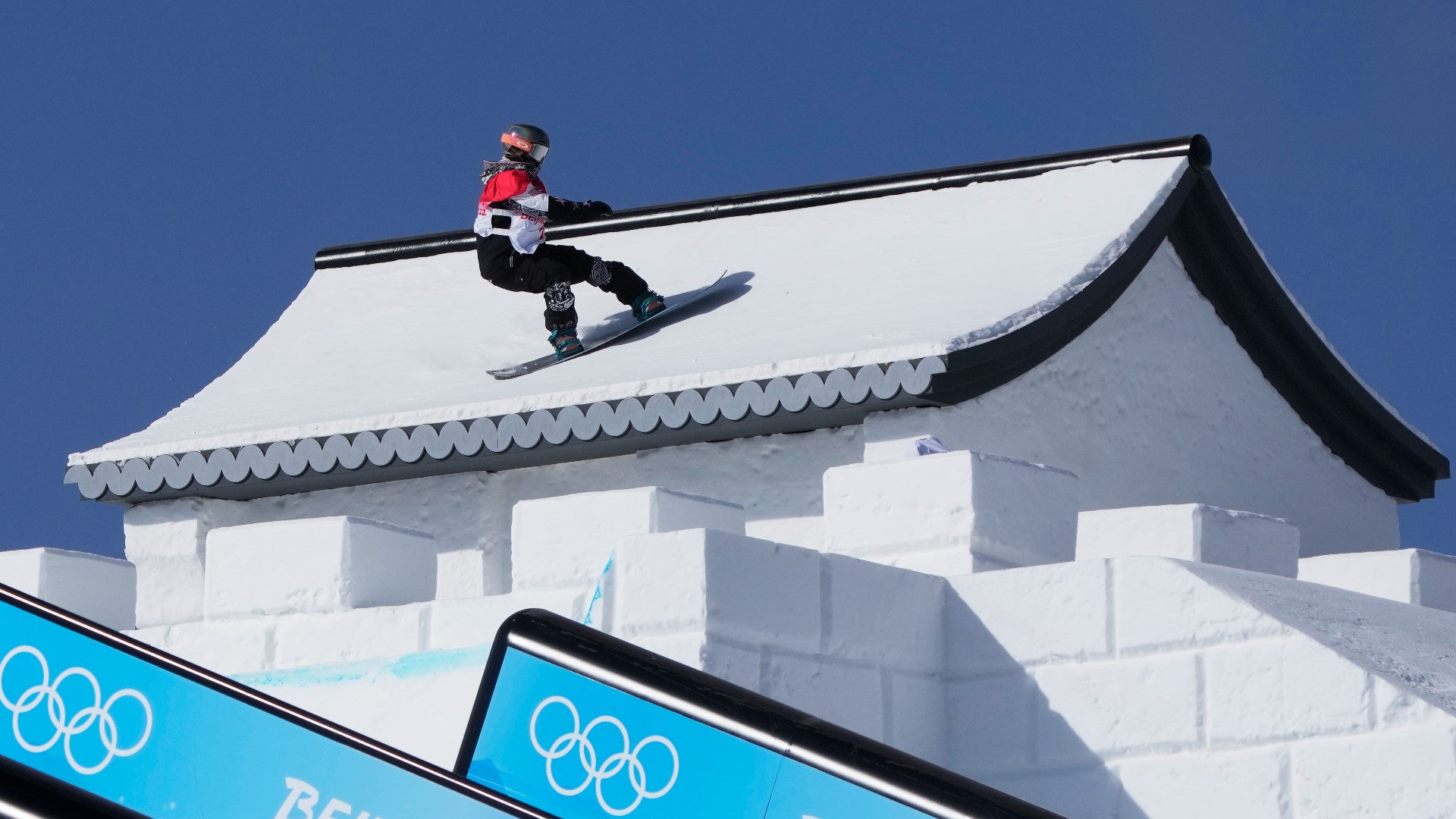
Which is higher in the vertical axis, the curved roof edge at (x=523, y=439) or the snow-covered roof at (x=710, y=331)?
the snow-covered roof at (x=710, y=331)

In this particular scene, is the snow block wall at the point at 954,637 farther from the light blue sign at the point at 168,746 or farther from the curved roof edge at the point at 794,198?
the curved roof edge at the point at 794,198

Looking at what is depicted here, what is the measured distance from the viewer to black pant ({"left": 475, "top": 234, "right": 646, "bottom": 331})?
28.9 ft

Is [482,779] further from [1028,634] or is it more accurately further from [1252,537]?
[1252,537]

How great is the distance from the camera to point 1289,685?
16.4ft

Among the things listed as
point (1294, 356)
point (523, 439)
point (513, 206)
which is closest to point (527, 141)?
point (513, 206)

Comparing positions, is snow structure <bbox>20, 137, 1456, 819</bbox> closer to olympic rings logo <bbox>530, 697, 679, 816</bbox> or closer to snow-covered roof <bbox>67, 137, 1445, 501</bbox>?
snow-covered roof <bbox>67, 137, 1445, 501</bbox>

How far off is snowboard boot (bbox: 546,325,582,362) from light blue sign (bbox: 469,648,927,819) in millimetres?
5075

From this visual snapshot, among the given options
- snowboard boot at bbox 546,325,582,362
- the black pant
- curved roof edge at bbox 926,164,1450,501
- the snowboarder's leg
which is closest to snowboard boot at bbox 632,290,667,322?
the snowboarder's leg

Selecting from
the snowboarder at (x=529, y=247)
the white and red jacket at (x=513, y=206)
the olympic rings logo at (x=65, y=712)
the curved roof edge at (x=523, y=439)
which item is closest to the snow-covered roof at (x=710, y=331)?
the curved roof edge at (x=523, y=439)

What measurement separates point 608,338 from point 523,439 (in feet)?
4.14

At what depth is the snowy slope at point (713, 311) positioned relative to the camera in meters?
7.80

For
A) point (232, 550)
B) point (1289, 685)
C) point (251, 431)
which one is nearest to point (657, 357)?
point (251, 431)

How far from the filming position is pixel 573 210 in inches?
376

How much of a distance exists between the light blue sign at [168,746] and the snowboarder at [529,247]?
481cm
